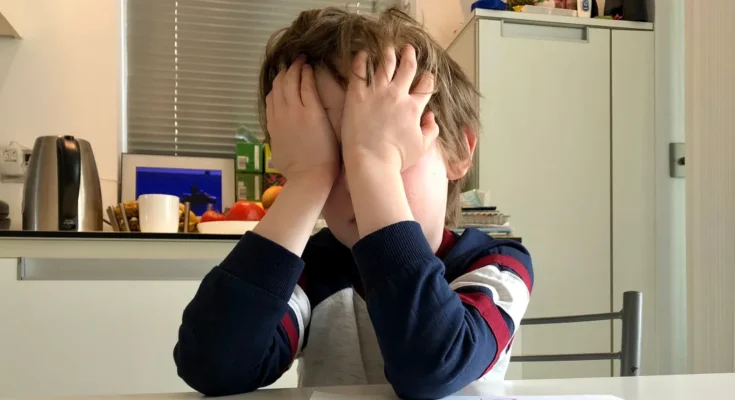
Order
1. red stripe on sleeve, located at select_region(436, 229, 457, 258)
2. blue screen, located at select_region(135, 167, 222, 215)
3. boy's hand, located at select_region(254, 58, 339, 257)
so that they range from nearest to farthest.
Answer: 1. boy's hand, located at select_region(254, 58, 339, 257)
2. red stripe on sleeve, located at select_region(436, 229, 457, 258)
3. blue screen, located at select_region(135, 167, 222, 215)

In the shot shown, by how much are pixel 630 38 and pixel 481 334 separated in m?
1.93

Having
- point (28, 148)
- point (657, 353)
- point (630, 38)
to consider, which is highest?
point (630, 38)

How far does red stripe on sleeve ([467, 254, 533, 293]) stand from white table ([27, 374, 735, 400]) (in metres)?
0.13

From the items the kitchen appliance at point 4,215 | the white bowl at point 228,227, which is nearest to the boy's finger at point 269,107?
the white bowl at point 228,227

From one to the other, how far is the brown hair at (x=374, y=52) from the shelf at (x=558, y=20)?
1.39 meters

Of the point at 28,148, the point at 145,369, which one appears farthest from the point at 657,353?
the point at 28,148

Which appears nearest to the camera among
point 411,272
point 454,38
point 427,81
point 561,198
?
point 411,272

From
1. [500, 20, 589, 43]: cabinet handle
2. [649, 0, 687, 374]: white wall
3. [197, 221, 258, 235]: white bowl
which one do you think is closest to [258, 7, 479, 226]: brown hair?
[197, 221, 258, 235]: white bowl

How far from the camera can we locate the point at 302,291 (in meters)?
0.71

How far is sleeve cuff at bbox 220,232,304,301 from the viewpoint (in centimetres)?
55

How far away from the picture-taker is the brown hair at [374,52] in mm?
635

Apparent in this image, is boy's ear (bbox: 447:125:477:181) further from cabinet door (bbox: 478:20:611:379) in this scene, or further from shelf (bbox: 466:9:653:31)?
shelf (bbox: 466:9:653:31)

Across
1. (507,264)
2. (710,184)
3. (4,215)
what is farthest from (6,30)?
(710,184)

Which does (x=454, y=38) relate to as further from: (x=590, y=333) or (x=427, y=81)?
(x=427, y=81)
